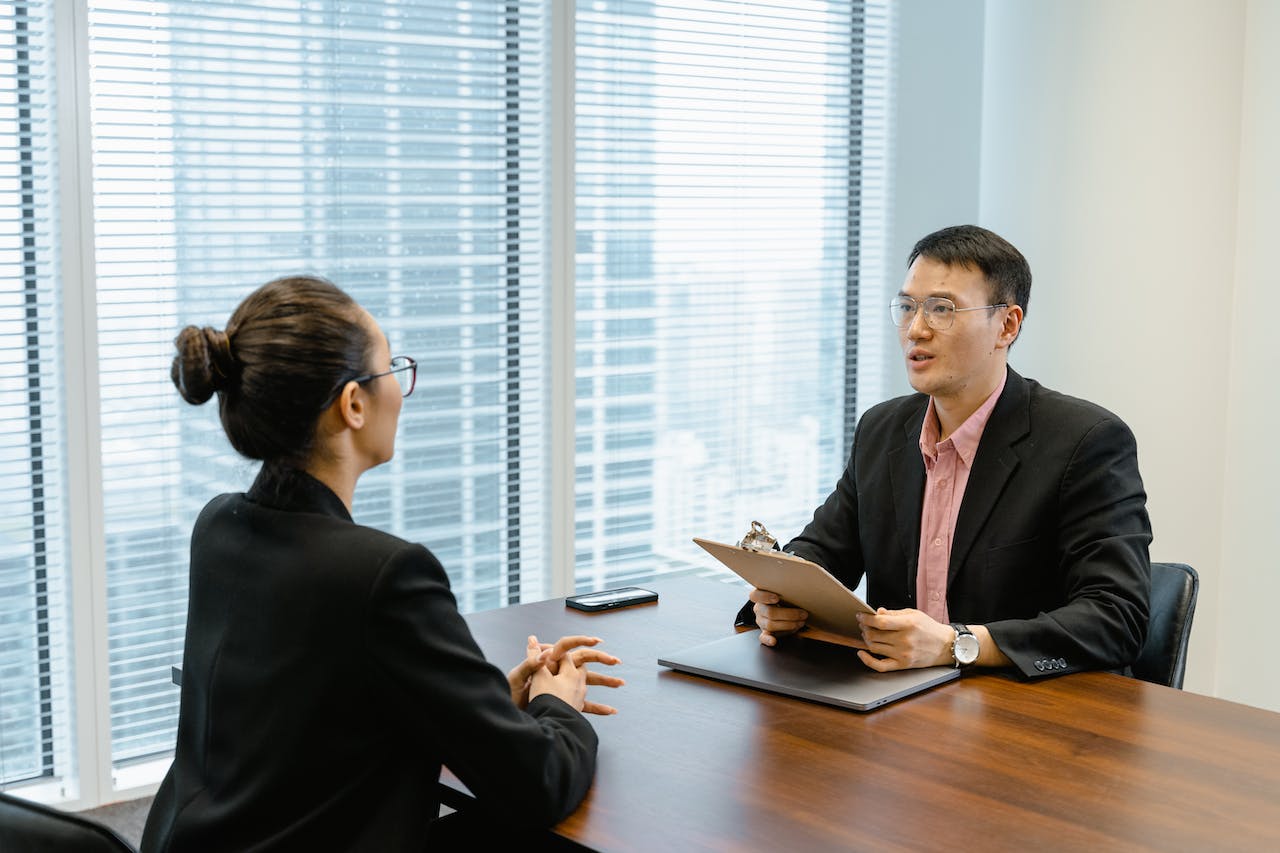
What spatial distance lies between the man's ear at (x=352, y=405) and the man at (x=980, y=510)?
3.09 ft

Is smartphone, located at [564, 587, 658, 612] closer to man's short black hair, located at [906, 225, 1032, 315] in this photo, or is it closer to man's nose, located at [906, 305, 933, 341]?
man's nose, located at [906, 305, 933, 341]

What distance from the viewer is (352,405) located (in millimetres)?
1719

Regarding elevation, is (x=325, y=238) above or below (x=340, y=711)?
above

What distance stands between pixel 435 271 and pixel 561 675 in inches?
87.8

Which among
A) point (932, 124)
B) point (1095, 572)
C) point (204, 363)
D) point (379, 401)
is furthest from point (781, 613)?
point (932, 124)

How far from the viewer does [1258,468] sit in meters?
4.19

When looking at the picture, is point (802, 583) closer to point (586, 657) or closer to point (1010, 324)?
point (586, 657)

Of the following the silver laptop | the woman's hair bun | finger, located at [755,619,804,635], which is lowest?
the silver laptop

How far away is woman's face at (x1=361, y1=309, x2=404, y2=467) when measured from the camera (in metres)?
1.74

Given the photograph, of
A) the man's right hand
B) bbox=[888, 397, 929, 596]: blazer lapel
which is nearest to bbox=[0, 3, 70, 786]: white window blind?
the man's right hand

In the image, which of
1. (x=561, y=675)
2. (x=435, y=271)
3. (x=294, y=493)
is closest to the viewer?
(x=294, y=493)

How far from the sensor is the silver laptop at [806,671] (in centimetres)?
210

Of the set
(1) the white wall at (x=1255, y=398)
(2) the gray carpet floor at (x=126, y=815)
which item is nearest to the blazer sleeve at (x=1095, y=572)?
(1) the white wall at (x=1255, y=398)

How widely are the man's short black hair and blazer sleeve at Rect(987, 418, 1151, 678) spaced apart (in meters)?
0.36
